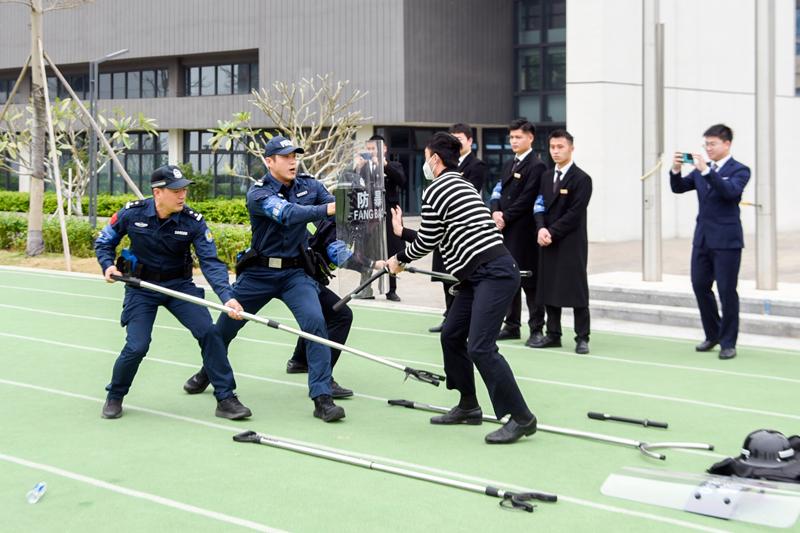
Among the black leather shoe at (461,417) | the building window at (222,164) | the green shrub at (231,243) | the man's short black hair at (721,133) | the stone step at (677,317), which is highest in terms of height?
the building window at (222,164)

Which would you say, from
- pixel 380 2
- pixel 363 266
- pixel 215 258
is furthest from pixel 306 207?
pixel 380 2

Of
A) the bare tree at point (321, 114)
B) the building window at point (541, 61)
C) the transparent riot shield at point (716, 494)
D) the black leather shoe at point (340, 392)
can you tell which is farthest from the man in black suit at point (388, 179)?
the building window at point (541, 61)

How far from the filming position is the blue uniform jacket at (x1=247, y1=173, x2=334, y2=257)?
25.1ft

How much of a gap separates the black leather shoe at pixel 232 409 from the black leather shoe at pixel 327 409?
484mm

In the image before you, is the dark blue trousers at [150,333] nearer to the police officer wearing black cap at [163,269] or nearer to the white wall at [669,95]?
the police officer wearing black cap at [163,269]

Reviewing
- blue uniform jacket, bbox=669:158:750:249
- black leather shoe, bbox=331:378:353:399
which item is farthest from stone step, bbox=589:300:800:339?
black leather shoe, bbox=331:378:353:399

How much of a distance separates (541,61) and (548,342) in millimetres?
24895

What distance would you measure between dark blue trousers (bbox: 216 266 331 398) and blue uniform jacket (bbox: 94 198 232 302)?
0.29 metres

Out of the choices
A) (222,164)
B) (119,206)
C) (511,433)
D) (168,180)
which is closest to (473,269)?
(511,433)

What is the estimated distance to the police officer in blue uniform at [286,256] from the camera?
772 cm

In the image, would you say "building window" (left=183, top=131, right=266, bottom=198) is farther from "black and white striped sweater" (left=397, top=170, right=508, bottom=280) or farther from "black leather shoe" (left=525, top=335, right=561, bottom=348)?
"black and white striped sweater" (left=397, top=170, right=508, bottom=280)

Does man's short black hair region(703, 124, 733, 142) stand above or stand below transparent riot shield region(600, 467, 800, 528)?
above

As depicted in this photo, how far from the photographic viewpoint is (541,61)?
34562 mm

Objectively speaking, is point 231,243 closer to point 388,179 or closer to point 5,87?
point 388,179
